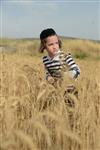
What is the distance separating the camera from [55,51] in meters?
3.56

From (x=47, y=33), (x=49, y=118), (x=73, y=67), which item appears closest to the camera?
(x=49, y=118)

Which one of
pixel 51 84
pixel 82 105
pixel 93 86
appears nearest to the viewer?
pixel 82 105

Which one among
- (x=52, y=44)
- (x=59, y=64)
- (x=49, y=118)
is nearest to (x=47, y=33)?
(x=52, y=44)

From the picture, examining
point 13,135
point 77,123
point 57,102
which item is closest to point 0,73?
point 57,102

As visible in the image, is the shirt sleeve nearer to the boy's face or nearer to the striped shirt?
the striped shirt

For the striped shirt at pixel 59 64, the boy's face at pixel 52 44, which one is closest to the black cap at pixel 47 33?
the boy's face at pixel 52 44

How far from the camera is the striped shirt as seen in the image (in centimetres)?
350

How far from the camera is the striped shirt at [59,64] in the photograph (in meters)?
3.50

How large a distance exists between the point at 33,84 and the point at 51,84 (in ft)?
1.48

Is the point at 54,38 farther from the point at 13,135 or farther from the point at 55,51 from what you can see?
the point at 13,135

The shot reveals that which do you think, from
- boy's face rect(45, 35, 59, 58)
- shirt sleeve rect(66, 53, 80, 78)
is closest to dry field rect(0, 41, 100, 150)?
shirt sleeve rect(66, 53, 80, 78)

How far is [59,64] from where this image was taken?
11.8ft

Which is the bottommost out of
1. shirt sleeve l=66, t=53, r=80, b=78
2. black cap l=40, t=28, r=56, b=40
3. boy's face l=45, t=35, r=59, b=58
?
shirt sleeve l=66, t=53, r=80, b=78

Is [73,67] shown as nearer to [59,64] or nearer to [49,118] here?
[59,64]
